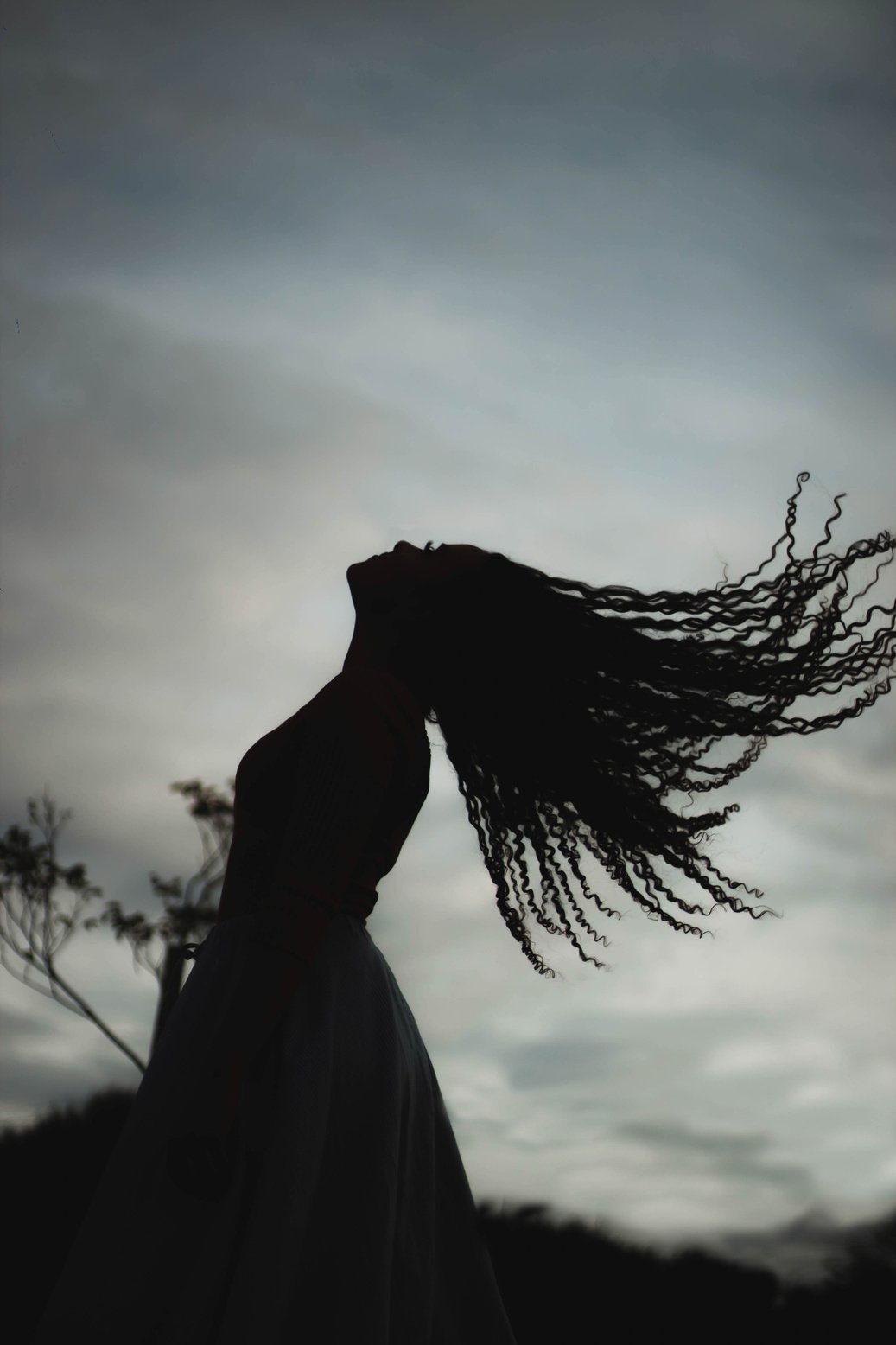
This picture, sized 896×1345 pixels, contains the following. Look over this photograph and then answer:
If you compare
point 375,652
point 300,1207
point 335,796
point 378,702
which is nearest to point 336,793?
point 335,796

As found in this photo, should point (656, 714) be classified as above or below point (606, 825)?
above

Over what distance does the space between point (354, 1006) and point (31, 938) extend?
41.9 ft

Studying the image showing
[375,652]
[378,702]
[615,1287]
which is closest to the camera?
[378,702]

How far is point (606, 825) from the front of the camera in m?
3.66

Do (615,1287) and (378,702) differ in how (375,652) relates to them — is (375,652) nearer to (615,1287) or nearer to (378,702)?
(378,702)

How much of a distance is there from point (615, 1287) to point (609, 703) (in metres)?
3.90

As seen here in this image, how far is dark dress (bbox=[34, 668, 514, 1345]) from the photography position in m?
2.30

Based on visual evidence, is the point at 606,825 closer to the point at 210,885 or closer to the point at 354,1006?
the point at 354,1006

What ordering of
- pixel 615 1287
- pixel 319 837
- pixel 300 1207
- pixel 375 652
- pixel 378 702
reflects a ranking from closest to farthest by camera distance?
pixel 300 1207, pixel 319 837, pixel 378 702, pixel 375 652, pixel 615 1287

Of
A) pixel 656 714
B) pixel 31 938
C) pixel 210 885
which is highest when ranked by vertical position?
pixel 210 885

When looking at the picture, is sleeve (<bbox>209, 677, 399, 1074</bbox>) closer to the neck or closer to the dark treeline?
the neck

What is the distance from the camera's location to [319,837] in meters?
2.64

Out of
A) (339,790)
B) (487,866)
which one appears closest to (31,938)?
(487,866)

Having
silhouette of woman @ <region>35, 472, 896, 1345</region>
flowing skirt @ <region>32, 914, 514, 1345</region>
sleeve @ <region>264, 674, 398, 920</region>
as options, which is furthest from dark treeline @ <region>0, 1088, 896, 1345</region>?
sleeve @ <region>264, 674, 398, 920</region>
